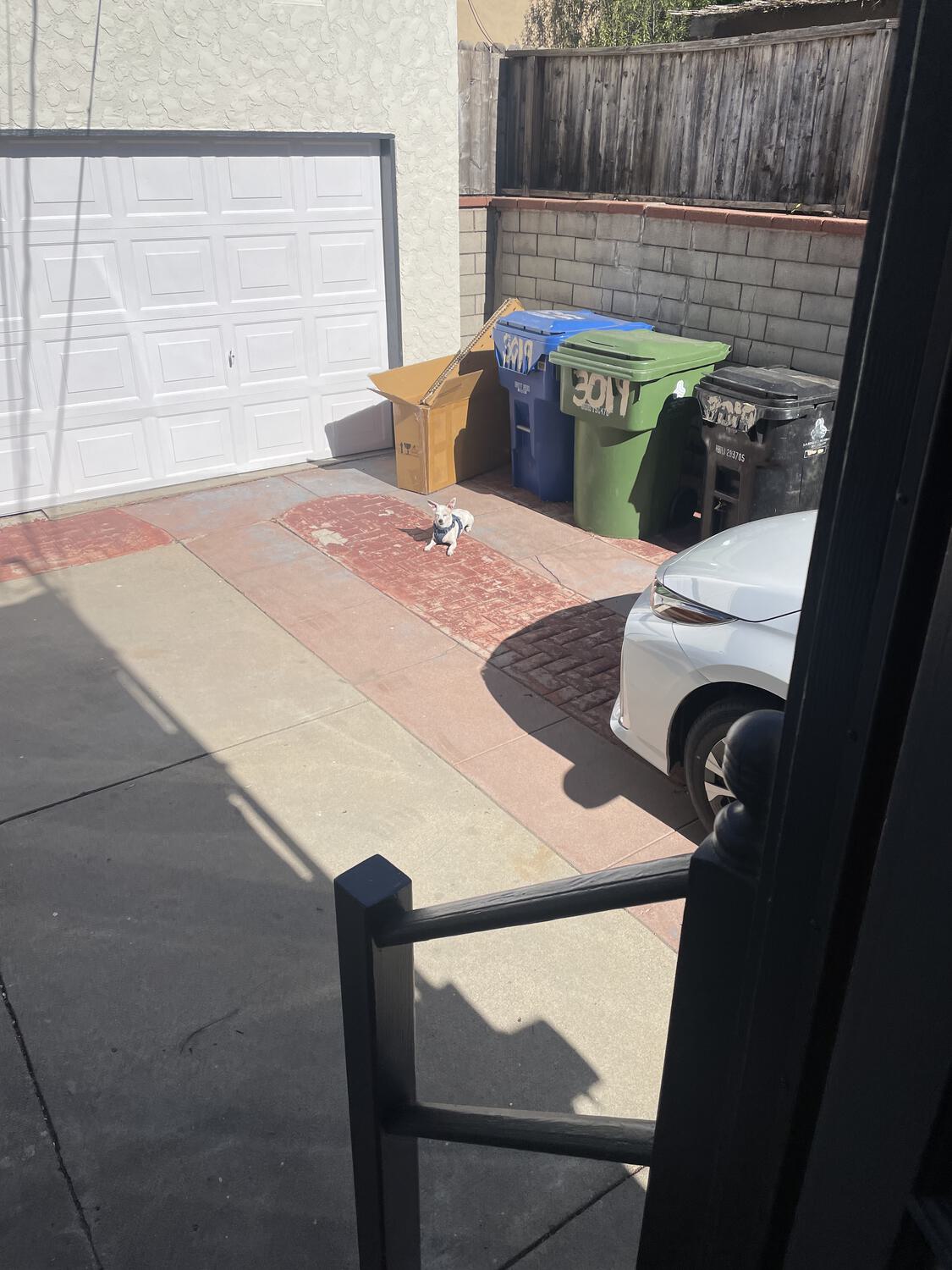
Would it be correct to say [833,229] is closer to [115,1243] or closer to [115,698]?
[115,698]

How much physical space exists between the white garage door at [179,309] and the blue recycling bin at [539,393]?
201 centimetres

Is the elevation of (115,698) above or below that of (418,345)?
below

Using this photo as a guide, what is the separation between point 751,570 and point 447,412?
5172mm

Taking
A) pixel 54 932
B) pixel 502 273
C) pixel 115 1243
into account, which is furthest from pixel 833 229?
pixel 115 1243

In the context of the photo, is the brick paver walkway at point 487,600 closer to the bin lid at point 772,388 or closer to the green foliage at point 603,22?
the bin lid at point 772,388

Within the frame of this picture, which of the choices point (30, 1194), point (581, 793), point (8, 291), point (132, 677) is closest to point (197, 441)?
point (8, 291)

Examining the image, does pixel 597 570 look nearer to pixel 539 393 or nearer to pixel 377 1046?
pixel 539 393

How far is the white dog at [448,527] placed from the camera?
7.69 meters

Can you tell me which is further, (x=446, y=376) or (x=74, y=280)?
(x=446, y=376)

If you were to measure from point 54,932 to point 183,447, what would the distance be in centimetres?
615

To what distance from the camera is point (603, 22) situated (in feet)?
59.3

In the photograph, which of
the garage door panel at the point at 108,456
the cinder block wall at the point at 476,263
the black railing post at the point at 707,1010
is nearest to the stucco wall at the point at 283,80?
the cinder block wall at the point at 476,263

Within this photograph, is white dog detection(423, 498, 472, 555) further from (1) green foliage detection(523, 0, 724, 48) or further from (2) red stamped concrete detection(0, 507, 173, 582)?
(1) green foliage detection(523, 0, 724, 48)

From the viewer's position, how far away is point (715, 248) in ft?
26.8
